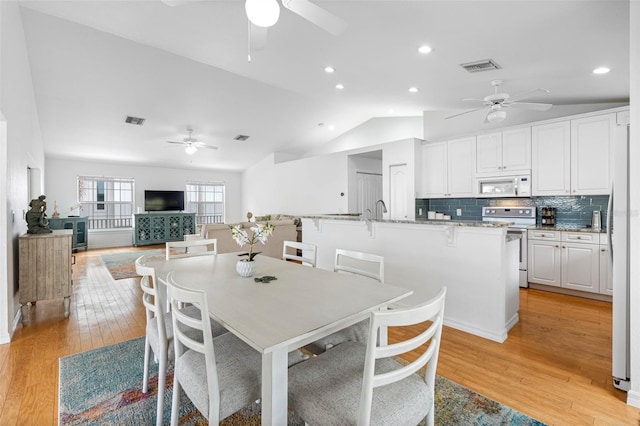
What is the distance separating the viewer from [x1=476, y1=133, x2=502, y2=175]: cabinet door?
4.97 m

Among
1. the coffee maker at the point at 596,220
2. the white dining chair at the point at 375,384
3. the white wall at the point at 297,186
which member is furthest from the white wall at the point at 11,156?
the coffee maker at the point at 596,220

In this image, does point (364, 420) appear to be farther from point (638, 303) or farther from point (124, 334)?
point (124, 334)

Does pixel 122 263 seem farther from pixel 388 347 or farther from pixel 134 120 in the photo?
pixel 388 347

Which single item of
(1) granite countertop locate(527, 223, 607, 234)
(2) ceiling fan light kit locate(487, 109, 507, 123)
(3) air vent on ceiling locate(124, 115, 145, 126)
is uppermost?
(3) air vent on ceiling locate(124, 115, 145, 126)

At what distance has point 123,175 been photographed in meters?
8.74

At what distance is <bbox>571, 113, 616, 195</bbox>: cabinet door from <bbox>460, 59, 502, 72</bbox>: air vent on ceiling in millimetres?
1761

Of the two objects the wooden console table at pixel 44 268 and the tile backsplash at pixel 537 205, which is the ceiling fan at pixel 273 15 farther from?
the tile backsplash at pixel 537 205

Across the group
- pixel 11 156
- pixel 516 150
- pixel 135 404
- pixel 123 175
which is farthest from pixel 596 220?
pixel 123 175

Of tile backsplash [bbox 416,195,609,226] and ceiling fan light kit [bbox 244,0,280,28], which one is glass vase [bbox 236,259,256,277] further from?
tile backsplash [bbox 416,195,609,226]

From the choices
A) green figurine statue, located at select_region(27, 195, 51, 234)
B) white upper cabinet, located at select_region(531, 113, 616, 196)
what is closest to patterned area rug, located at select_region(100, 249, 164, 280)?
green figurine statue, located at select_region(27, 195, 51, 234)

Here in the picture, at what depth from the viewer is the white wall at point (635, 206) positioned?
73.0 inches

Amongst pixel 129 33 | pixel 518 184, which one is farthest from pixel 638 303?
pixel 129 33

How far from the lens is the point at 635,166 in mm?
1867

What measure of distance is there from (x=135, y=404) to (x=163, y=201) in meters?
8.22
